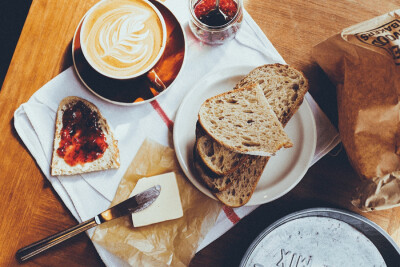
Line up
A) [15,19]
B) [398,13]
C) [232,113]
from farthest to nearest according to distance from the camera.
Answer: [15,19] → [232,113] → [398,13]

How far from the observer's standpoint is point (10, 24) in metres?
1.58

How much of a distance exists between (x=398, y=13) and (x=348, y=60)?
165mm

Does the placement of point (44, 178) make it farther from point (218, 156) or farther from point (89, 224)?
point (218, 156)

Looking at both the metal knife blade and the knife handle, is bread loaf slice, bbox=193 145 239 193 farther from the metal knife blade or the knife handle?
the knife handle

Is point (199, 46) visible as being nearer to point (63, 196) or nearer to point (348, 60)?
point (348, 60)

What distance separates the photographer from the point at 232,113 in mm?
1019

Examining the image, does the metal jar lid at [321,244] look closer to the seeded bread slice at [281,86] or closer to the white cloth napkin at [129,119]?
the white cloth napkin at [129,119]

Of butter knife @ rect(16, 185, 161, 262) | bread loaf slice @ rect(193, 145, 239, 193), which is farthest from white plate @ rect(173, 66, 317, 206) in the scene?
butter knife @ rect(16, 185, 161, 262)

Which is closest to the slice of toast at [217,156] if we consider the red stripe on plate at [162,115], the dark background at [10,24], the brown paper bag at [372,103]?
the red stripe on plate at [162,115]

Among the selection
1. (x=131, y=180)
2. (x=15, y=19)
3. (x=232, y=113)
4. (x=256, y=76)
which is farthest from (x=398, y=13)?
(x=15, y=19)

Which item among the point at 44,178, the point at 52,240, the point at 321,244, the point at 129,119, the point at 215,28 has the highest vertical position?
the point at 215,28

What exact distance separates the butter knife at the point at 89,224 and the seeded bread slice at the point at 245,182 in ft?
0.77

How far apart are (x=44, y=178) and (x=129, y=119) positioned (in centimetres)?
32

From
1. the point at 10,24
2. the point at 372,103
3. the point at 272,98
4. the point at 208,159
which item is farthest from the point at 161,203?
the point at 10,24
